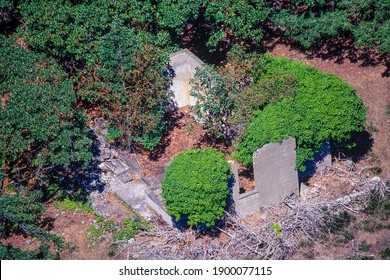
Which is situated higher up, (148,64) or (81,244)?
→ (148,64)

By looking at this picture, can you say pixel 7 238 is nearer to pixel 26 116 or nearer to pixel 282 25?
pixel 26 116

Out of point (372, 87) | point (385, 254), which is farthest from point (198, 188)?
point (372, 87)

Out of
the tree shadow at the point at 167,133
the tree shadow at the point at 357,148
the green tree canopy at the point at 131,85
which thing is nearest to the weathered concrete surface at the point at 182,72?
the tree shadow at the point at 167,133

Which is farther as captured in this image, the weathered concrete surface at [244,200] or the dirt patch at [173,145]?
the dirt patch at [173,145]

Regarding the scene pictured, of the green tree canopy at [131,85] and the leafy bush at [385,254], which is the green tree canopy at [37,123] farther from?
the leafy bush at [385,254]

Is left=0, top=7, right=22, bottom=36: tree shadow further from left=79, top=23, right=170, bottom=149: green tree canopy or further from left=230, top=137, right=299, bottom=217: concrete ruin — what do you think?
left=230, top=137, right=299, bottom=217: concrete ruin

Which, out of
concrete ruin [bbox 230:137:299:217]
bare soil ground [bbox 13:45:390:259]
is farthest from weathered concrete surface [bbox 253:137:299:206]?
bare soil ground [bbox 13:45:390:259]

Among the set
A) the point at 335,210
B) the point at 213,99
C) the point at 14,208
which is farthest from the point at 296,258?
the point at 14,208
